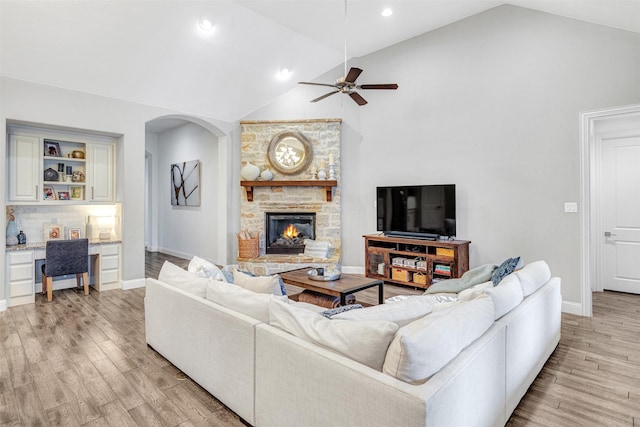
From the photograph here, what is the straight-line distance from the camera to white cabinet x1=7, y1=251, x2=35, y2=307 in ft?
13.4

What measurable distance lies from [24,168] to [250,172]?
3.03 m

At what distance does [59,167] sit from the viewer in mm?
4801

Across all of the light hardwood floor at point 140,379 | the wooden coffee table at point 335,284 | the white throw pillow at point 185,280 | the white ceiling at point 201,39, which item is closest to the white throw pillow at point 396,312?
the light hardwood floor at point 140,379

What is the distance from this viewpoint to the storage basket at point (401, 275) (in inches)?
197

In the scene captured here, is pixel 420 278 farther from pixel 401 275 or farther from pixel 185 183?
pixel 185 183

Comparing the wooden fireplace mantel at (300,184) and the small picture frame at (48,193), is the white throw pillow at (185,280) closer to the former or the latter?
the small picture frame at (48,193)

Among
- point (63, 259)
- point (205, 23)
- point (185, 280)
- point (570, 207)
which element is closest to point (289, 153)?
point (205, 23)

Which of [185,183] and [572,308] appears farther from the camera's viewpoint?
[185,183]

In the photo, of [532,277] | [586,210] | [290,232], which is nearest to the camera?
[532,277]

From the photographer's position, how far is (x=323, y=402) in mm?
1472

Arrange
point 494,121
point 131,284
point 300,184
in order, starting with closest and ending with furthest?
point 494,121
point 131,284
point 300,184

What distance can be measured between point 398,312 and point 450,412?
52cm

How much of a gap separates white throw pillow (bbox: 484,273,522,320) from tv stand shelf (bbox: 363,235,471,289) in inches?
90.5

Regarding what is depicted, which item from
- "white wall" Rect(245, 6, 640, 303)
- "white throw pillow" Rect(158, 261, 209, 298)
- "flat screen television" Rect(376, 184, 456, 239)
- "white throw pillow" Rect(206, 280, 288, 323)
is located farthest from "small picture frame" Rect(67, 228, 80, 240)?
"flat screen television" Rect(376, 184, 456, 239)
